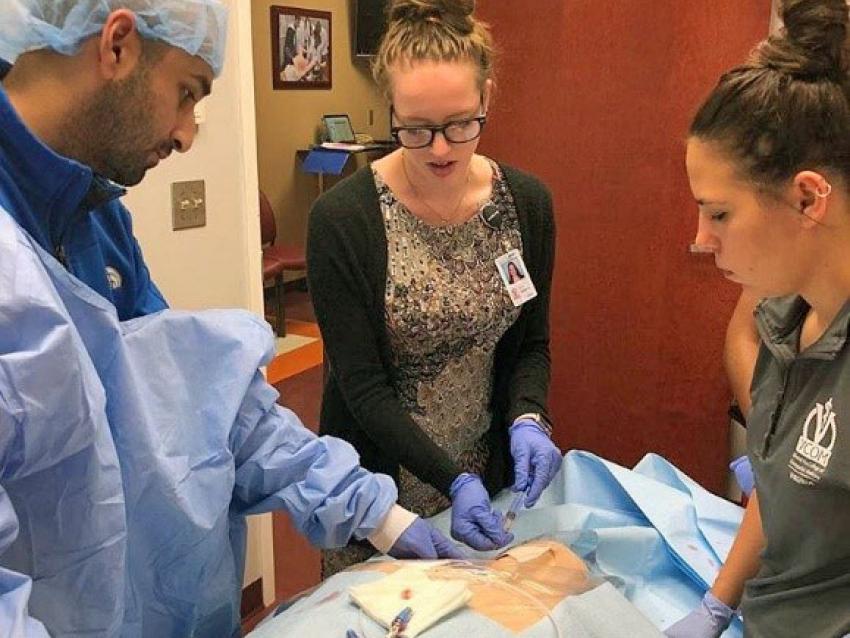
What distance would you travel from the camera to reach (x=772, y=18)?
1.89 m

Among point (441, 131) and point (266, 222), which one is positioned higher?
point (441, 131)

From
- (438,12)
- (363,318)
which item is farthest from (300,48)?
(363,318)

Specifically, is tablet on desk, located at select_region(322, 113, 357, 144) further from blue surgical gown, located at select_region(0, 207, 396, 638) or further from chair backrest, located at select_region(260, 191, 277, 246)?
blue surgical gown, located at select_region(0, 207, 396, 638)

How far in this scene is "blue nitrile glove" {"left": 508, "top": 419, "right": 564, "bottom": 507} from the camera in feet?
4.60

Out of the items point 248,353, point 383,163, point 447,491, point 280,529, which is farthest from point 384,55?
point 280,529

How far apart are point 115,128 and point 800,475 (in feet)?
2.72

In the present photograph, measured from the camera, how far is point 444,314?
1.40 meters

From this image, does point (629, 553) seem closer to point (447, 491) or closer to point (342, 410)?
point (447, 491)

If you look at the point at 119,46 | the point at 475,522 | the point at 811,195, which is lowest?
the point at 475,522

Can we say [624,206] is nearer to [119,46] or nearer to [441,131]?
[441,131]

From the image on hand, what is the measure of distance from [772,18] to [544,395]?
3.38ft

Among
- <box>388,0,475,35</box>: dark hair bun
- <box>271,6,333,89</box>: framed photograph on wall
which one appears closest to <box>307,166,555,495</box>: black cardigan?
<box>388,0,475,35</box>: dark hair bun

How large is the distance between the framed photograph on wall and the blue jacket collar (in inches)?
183

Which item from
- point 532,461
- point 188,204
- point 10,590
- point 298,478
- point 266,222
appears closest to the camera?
point 10,590
